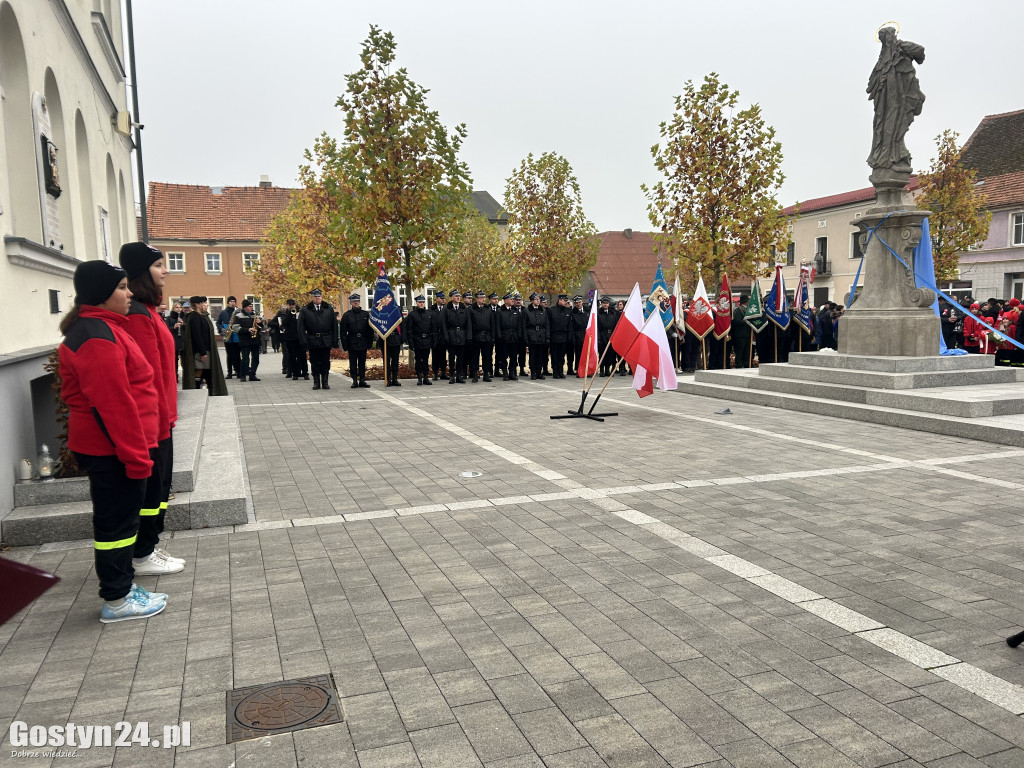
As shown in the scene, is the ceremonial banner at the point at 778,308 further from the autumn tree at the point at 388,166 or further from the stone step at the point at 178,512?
the stone step at the point at 178,512

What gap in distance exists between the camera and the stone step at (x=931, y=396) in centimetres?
1035

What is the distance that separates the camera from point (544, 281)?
32.1 metres

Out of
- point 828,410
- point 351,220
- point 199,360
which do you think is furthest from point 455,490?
point 351,220

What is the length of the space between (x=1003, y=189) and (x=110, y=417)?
144ft

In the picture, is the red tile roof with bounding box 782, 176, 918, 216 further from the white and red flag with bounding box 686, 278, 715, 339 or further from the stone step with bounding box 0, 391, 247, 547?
the stone step with bounding box 0, 391, 247, 547

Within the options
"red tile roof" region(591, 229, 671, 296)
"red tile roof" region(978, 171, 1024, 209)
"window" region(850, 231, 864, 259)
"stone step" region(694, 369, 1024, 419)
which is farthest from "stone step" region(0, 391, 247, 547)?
"red tile roof" region(591, 229, 671, 296)

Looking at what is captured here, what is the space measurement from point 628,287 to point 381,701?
60.8m

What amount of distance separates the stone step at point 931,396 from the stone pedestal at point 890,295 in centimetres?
125

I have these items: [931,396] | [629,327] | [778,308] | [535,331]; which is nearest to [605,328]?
[535,331]

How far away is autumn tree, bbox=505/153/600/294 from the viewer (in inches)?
1248

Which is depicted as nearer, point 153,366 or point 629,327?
point 153,366

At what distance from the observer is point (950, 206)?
3203 centimetres

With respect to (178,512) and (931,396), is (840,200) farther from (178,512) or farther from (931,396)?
(178,512)

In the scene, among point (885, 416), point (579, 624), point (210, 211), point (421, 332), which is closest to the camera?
point (579, 624)
